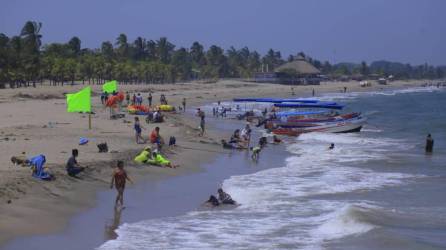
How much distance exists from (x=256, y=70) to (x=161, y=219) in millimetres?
156185

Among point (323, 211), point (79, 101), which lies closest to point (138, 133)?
point (79, 101)

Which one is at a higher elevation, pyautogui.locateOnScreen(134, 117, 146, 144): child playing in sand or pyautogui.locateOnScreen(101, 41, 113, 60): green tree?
pyautogui.locateOnScreen(101, 41, 113, 60): green tree

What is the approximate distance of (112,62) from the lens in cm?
9994

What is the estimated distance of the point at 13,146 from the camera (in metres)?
20.2

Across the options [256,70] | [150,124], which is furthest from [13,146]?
[256,70]

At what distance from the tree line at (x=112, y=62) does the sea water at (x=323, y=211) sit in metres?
48.8

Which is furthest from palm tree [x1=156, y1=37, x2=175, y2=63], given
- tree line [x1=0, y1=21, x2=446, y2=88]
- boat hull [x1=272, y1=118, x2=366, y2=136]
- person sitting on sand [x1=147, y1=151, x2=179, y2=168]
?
person sitting on sand [x1=147, y1=151, x2=179, y2=168]

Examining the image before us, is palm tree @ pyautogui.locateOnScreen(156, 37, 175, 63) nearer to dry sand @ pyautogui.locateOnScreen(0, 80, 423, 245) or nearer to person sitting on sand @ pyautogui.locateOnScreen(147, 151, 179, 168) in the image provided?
dry sand @ pyautogui.locateOnScreen(0, 80, 423, 245)

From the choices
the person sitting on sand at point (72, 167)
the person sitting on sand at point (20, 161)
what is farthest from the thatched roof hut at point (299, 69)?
the person sitting on sand at point (20, 161)

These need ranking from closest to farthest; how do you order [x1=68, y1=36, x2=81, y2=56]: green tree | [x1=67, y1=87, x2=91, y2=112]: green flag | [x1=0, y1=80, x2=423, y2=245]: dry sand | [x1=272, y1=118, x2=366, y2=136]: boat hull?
[x1=0, y1=80, x2=423, y2=245]: dry sand < [x1=67, y1=87, x2=91, y2=112]: green flag < [x1=272, y1=118, x2=366, y2=136]: boat hull < [x1=68, y1=36, x2=81, y2=56]: green tree

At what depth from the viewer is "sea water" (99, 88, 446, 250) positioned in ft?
40.7

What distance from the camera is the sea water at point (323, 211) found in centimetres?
1241

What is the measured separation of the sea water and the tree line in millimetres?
48817

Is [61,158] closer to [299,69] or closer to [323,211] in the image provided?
[323,211]
